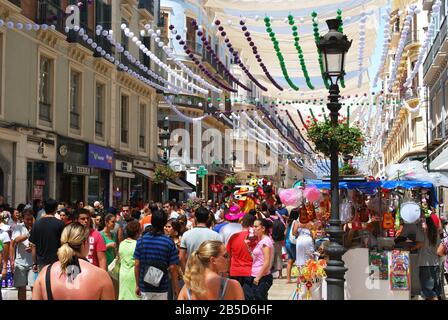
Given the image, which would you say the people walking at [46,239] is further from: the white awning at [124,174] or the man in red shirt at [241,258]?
the white awning at [124,174]

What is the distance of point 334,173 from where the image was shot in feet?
30.5

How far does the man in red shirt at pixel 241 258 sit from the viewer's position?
873cm

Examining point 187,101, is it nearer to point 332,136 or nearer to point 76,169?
point 76,169

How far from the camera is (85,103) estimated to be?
83.8ft

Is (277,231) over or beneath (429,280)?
over

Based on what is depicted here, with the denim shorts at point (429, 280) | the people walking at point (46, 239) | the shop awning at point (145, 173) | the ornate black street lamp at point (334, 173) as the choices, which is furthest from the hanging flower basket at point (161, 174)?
the people walking at point (46, 239)

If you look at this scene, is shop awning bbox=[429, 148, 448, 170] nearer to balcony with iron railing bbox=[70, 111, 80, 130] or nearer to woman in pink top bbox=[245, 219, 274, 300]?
woman in pink top bbox=[245, 219, 274, 300]

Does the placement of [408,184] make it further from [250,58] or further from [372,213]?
[250,58]

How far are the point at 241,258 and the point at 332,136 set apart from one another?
8.63ft

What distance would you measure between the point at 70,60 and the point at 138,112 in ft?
28.3

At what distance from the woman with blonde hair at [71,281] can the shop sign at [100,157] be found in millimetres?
20757

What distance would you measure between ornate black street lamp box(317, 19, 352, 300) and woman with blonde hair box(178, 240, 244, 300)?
424cm

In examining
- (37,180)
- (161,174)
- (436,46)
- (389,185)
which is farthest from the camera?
(161,174)

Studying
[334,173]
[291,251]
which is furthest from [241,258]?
[291,251]
